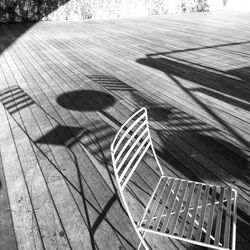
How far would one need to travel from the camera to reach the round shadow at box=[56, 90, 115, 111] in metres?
4.70

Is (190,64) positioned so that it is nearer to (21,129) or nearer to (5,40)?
(21,129)

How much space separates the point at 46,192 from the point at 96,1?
13.9 metres

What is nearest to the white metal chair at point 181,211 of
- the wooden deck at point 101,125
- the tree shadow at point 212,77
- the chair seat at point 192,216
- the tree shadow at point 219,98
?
the chair seat at point 192,216

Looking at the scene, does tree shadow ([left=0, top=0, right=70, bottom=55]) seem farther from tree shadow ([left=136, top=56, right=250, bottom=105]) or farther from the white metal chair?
the white metal chair

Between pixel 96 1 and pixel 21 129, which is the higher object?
pixel 96 1

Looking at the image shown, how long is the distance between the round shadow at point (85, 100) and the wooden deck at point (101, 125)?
0.02m

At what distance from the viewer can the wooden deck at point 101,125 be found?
8.14 feet

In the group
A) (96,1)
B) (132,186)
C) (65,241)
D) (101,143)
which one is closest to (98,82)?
(101,143)

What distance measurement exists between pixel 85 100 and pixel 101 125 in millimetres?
1027

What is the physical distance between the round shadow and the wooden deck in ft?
0.06

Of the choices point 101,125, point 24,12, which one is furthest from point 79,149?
point 24,12

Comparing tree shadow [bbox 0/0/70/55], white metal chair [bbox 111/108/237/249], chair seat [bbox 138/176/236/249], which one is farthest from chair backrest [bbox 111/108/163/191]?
tree shadow [bbox 0/0/70/55]

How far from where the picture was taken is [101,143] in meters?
3.66

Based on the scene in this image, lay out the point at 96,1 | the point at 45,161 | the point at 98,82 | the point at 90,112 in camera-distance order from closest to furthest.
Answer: the point at 45,161 < the point at 90,112 < the point at 98,82 < the point at 96,1
